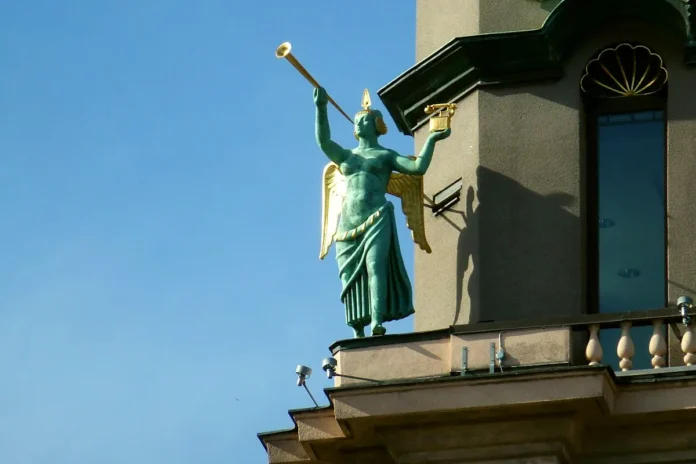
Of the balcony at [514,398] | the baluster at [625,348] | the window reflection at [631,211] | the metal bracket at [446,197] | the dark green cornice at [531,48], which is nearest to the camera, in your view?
the balcony at [514,398]

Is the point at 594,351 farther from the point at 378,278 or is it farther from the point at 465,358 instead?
the point at 378,278

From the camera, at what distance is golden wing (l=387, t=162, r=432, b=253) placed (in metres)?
21.9

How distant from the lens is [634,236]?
2155 centimetres

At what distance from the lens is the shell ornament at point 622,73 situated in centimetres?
2181

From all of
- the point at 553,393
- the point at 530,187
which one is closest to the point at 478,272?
the point at 530,187

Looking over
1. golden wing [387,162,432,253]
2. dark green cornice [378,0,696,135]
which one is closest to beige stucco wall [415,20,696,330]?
dark green cornice [378,0,696,135]

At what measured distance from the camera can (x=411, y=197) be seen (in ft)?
72.0

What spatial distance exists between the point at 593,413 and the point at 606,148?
320 cm

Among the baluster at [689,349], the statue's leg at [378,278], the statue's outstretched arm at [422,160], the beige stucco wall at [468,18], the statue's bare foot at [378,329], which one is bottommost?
the baluster at [689,349]

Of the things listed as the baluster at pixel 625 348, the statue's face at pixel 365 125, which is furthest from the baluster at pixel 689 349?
the statue's face at pixel 365 125

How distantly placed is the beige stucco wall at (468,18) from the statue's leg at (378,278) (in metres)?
2.28

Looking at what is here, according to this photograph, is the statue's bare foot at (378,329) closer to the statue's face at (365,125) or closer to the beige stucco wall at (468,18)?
the statue's face at (365,125)

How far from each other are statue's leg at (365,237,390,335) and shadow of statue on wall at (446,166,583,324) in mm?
770

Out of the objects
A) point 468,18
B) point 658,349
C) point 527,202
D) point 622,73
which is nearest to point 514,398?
point 658,349
